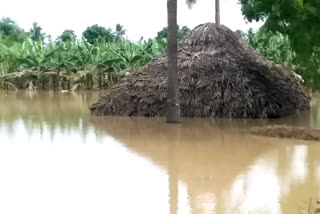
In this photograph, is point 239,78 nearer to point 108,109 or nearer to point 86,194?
point 108,109

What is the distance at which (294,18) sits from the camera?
12727 millimetres

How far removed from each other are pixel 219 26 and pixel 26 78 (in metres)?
Result: 14.1

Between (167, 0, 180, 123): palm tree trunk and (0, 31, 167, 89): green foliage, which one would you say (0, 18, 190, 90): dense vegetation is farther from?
(167, 0, 180, 123): palm tree trunk

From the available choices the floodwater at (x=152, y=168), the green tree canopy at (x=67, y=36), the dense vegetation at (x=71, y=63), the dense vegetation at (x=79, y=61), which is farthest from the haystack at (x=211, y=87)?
the green tree canopy at (x=67, y=36)

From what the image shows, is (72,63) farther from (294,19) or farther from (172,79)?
(294,19)

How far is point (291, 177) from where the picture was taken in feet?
29.8

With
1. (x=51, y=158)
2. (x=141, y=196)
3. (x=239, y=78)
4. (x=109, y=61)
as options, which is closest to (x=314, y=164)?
(x=141, y=196)

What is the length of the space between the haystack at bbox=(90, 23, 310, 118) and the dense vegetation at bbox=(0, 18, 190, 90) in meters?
9.77

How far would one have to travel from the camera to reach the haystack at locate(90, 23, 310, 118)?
17047 millimetres

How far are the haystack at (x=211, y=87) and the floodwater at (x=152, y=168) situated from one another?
30.6 inches

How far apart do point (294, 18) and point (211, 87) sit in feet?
15.6

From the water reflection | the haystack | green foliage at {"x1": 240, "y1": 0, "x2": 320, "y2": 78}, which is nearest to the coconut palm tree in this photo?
the water reflection

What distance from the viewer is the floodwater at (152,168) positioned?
7.53 m

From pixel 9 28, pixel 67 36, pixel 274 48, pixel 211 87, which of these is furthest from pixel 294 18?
pixel 9 28
